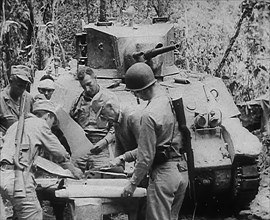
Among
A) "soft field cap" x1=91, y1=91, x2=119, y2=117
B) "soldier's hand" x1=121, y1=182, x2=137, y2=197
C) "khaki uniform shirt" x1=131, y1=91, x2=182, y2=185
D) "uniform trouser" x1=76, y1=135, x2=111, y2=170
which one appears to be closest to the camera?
"khaki uniform shirt" x1=131, y1=91, x2=182, y2=185

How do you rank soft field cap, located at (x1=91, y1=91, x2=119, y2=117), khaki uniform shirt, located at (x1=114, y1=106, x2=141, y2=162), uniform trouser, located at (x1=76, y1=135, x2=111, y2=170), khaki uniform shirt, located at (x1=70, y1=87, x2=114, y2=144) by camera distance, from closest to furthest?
1. khaki uniform shirt, located at (x1=114, y1=106, x2=141, y2=162)
2. soft field cap, located at (x1=91, y1=91, x2=119, y2=117)
3. uniform trouser, located at (x1=76, y1=135, x2=111, y2=170)
4. khaki uniform shirt, located at (x1=70, y1=87, x2=114, y2=144)

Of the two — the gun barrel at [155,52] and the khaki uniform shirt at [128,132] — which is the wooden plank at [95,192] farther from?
the gun barrel at [155,52]

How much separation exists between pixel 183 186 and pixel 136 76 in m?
1.21

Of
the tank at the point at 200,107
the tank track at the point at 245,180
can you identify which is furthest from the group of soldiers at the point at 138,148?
the tank track at the point at 245,180

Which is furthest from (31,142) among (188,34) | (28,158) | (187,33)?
(188,34)

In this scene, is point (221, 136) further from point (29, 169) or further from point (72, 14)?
point (72, 14)

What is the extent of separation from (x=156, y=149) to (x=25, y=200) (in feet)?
4.34

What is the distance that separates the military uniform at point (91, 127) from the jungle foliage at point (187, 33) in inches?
92.9

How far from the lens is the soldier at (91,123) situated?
8.48 m

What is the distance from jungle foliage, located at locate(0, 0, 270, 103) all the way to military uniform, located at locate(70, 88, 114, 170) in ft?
7.75

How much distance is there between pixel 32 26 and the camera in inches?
581

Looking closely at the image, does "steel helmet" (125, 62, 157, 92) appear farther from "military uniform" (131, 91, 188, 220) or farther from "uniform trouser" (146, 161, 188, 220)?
"uniform trouser" (146, 161, 188, 220)

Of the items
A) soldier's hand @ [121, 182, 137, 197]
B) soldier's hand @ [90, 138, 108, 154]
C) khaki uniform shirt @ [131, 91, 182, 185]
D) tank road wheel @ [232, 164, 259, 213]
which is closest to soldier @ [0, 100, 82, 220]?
soldier's hand @ [121, 182, 137, 197]

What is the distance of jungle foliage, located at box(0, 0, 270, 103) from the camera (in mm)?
13461
